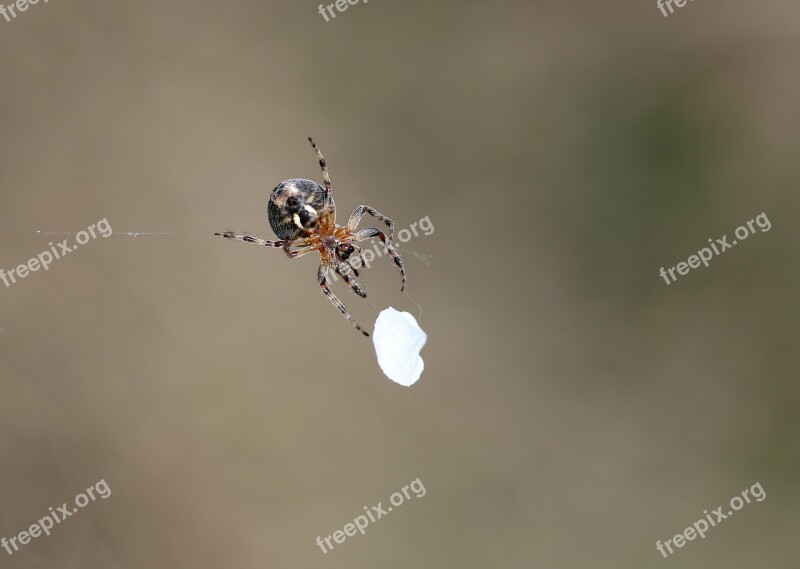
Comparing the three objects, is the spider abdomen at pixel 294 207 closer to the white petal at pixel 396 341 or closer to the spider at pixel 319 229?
the spider at pixel 319 229

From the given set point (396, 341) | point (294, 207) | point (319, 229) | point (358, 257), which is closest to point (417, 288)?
point (358, 257)

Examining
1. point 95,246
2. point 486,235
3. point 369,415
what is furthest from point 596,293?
point 95,246

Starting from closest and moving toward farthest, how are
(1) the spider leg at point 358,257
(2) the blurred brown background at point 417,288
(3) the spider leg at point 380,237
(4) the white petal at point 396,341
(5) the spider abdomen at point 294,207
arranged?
(4) the white petal at point 396,341
(5) the spider abdomen at point 294,207
(3) the spider leg at point 380,237
(1) the spider leg at point 358,257
(2) the blurred brown background at point 417,288

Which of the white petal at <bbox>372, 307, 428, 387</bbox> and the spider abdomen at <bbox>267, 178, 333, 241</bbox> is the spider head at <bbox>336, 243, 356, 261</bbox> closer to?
the spider abdomen at <bbox>267, 178, 333, 241</bbox>

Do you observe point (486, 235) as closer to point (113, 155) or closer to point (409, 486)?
point (409, 486)

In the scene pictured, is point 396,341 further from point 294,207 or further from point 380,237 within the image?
point 294,207

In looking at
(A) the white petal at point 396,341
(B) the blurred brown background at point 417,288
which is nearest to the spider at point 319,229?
(A) the white petal at point 396,341
